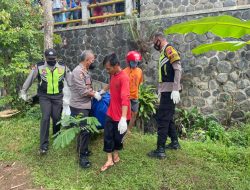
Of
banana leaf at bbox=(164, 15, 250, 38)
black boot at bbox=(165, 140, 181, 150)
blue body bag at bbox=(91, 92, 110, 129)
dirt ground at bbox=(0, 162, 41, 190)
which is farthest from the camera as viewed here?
black boot at bbox=(165, 140, 181, 150)

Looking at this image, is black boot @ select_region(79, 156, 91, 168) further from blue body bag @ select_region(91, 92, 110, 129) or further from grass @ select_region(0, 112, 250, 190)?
blue body bag @ select_region(91, 92, 110, 129)

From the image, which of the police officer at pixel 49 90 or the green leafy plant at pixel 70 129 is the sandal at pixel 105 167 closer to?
the green leafy plant at pixel 70 129

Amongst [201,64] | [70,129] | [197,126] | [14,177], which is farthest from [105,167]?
[201,64]

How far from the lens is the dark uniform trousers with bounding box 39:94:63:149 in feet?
17.5

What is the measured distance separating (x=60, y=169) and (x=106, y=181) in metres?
0.86

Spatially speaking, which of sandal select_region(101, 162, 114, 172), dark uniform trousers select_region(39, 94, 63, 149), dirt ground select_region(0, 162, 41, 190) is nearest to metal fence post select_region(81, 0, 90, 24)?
dark uniform trousers select_region(39, 94, 63, 149)

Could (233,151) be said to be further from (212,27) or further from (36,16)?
(36,16)

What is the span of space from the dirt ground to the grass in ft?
0.33

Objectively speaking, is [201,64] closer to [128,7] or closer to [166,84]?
[128,7]

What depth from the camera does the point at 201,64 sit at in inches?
324

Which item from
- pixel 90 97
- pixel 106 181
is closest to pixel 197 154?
pixel 106 181

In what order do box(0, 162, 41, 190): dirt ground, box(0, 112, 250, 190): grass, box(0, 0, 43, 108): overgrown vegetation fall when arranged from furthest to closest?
box(0, 0, 43, 108): overgrown vegetation, box(0, 162, 41, 190): dirt ground, box(0, 112, 250, 190): grass

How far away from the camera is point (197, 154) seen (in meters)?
5.18

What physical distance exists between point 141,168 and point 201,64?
14.4ft
